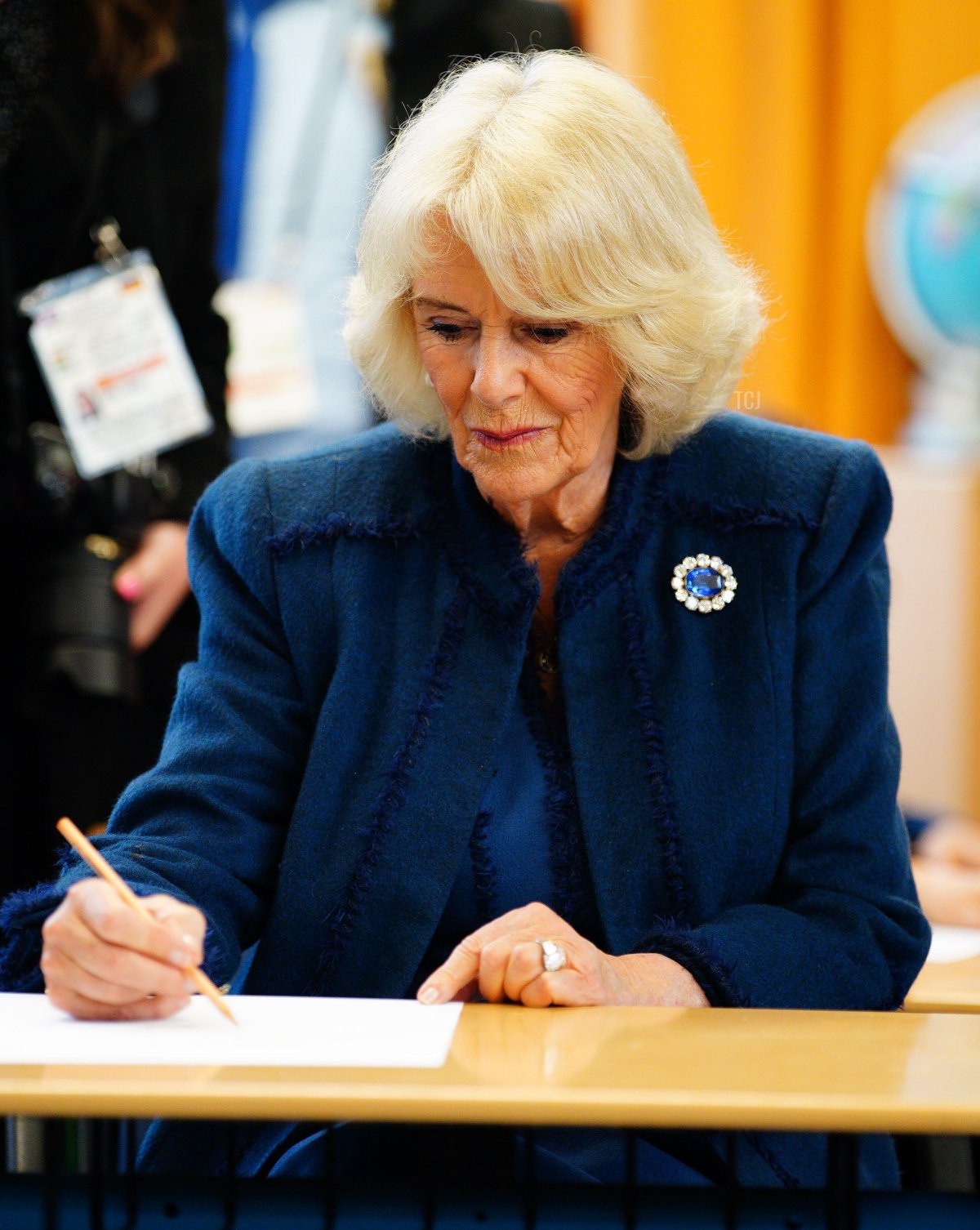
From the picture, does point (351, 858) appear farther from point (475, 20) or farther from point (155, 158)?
point (475, 20)

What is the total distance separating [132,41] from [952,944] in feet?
5.98

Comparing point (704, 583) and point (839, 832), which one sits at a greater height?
point (704, 583)

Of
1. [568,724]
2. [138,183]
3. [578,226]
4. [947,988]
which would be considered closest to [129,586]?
[138,183]

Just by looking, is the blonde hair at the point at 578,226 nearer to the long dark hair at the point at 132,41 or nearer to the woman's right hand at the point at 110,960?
the woman's right hand at the point at 110,960

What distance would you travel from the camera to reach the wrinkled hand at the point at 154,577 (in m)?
2.63

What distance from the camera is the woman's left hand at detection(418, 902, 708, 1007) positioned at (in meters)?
1.39

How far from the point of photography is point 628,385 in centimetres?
174

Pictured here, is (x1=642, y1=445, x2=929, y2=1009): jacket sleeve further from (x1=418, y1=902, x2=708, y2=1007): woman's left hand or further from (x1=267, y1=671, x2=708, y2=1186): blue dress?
(x1=267, y1=671, x2=708, y2=1186): blue dress

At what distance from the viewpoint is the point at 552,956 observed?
1.40 meters

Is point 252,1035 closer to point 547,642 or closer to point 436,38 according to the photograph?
point 547,642

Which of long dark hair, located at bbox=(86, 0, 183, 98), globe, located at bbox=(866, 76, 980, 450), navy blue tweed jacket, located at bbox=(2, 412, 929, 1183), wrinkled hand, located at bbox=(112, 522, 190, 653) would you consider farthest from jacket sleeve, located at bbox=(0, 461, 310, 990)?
globe, located at bbox=(866, 76, 980, 450)

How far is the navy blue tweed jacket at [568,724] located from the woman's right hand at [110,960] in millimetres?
204

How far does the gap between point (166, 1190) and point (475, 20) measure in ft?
8.68

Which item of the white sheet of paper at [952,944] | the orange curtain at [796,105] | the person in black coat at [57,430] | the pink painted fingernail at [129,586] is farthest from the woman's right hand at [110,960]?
the orange curtain at [796,105]
